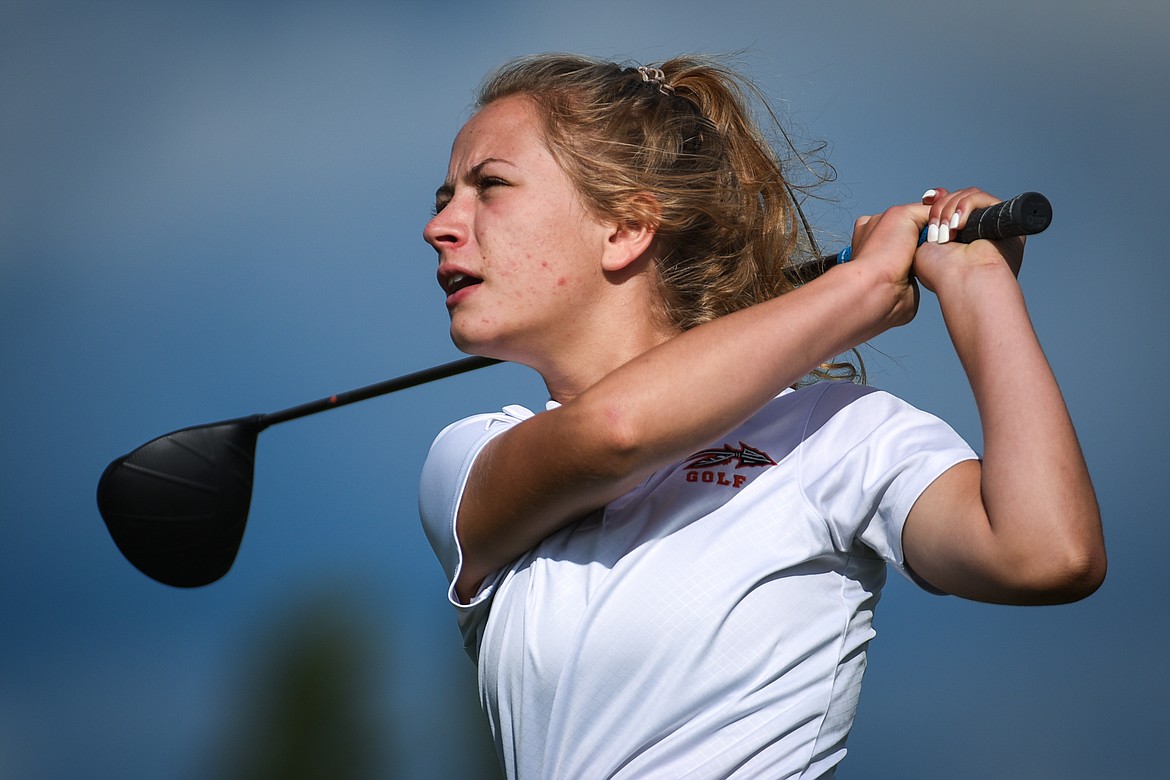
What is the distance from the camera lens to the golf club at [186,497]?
1.27 meters

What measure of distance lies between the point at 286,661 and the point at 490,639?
1460 mm

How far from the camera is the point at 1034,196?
843 millimetres

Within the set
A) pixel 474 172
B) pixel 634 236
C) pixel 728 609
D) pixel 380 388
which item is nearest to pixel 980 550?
pixel 728 609

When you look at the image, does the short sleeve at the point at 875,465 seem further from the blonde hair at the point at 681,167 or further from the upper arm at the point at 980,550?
the blonde hair at the point at 681,167

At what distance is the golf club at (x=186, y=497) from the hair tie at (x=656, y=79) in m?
0.25

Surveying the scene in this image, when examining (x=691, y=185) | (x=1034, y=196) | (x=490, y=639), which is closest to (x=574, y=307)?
(x=691, y=185)

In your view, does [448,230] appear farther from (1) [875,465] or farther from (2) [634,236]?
(1) [875,465]

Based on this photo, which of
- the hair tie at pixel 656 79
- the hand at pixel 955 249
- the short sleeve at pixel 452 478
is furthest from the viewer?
the hair tie at pixel 656 79

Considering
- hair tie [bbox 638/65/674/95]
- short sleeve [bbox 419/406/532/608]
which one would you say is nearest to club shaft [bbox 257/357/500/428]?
short sleeve [bbox 419/406/532/608]

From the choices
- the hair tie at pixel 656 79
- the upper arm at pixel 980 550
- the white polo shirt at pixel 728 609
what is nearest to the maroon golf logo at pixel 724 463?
the white polo shirt at pixel 728 609

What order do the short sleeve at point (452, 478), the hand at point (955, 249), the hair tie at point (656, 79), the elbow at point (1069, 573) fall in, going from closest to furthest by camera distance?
1. the elbow at point (1069, 573)
2. the hand at point (955, 249)
3. the short sleeve at point (452, 478)
4. the hair tie at point (656, 79)

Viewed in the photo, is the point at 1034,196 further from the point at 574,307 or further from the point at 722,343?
the point at 574,307

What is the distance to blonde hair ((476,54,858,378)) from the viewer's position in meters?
1.12

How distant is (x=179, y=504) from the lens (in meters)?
1.28
